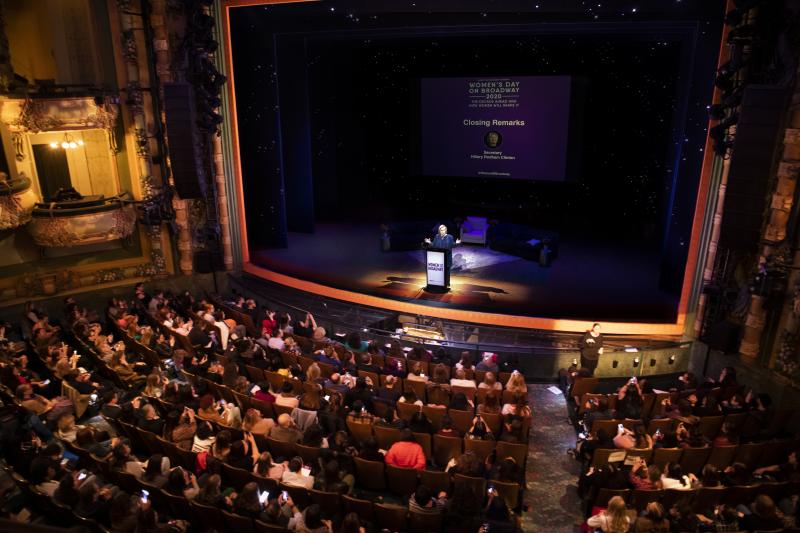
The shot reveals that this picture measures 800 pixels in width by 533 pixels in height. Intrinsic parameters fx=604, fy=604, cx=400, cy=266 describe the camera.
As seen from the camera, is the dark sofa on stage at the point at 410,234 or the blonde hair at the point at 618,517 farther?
the dark sofa on stage at the point at 410,234

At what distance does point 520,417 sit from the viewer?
7.38 m

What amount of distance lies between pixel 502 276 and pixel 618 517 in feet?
30.1

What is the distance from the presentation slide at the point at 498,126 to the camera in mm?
15695

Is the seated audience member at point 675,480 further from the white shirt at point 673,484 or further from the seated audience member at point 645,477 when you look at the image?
the seated audience member at point 645,477

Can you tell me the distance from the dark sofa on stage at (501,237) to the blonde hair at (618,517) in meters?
9.83

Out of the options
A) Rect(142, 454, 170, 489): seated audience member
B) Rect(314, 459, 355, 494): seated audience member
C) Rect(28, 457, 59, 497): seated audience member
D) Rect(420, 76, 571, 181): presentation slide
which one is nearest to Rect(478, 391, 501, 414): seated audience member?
Rect(314, 459, 355, 494): seated audience member

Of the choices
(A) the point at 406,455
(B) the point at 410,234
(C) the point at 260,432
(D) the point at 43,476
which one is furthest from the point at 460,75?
(D) the point at 43,476

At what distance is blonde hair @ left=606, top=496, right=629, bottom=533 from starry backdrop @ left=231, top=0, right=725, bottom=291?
315 inches

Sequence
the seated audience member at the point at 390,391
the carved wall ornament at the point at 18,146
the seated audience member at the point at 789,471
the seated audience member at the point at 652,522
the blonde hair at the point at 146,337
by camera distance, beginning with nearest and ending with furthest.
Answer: the seated audience member at the point at 652,522
the seated audience member at the point at 789,471
the seated audience member at the point at 390,391
the blonde hair at the point at 146,337
the carved wall ornament at the point at 18,146

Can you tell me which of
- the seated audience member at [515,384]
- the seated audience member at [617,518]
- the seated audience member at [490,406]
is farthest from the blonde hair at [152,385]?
the seated audience member at [617,518]

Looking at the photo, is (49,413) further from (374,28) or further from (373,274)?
(374,28)

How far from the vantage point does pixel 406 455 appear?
6789 millimetres

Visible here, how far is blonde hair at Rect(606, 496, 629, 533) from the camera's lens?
18.6 ft

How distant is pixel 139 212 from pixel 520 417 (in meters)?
10.4
